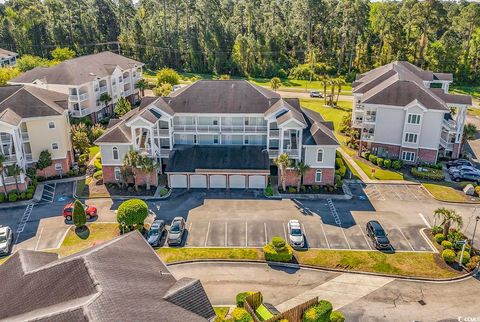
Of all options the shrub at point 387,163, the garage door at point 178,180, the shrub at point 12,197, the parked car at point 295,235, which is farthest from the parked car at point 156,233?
the shrub at point 387,163

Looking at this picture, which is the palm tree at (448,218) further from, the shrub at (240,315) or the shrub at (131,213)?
the shrub at (131,213)

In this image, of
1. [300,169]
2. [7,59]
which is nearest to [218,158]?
[300,169]

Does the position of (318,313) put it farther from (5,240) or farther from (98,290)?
(5,240)

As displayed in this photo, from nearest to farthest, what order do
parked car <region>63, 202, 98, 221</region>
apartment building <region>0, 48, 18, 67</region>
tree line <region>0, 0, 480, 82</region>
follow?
parked car <region>63, 202, 98, 221</region> < tree line <region>0, 0, 480, 82</region> < apartment building <region>0, 48, 18, 67</region>

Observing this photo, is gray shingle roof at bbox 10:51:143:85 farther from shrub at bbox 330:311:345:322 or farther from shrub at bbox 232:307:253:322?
shrub at bbox 330:311:345:322

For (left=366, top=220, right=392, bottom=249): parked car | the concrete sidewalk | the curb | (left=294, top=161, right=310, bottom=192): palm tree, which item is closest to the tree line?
(left=294, top=161, right=310, bottom=192): palm tree

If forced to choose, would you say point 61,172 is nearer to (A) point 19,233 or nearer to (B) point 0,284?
(A) point 19,233
